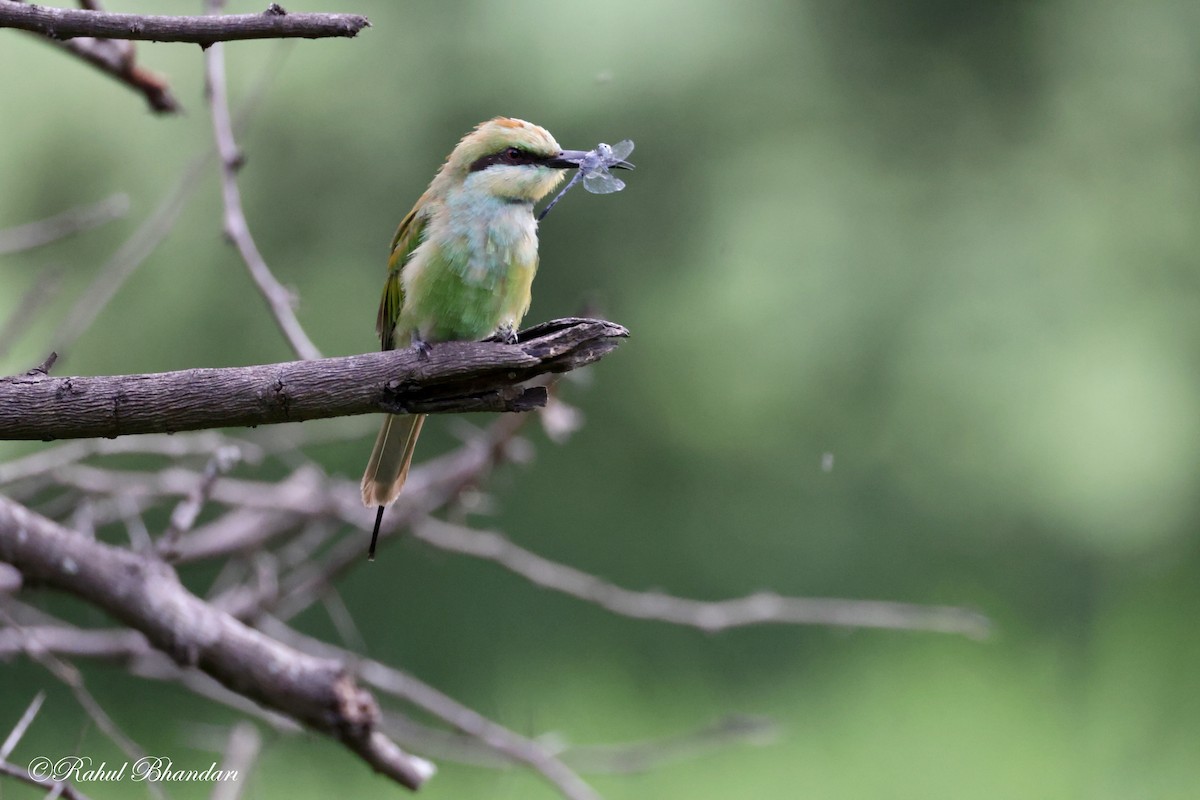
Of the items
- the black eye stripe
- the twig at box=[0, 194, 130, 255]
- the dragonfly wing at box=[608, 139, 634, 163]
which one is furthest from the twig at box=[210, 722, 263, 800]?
the dragonfly wing at box=[608, 139, 634, 163]

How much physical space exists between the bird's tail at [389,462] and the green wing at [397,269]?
0.19 meters

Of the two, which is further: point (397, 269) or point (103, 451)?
point (103, 451)

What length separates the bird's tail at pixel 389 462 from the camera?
190cm

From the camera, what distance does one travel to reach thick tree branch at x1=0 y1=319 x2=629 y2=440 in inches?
53.1

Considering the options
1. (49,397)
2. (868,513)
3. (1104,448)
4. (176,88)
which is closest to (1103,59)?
(1104,448)

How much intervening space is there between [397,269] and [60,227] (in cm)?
136

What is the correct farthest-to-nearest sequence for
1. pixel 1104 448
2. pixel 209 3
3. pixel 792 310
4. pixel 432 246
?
pixel 792 310 < pixel 1104 448 < pixel 209 3 < pixel 432 246

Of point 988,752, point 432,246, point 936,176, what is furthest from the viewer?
point 936,176

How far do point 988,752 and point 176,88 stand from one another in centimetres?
335

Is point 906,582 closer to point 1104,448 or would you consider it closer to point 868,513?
point 868,513

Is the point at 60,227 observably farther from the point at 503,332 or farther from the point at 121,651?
the point at 503,332

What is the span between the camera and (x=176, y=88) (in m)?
4.11

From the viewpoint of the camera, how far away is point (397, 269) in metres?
2.05

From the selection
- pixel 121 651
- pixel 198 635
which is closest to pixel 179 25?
pixel 198 635
